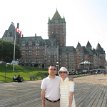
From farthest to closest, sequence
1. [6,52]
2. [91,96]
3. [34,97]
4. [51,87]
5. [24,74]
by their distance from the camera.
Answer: [6,52] < [24,74] < [91,96] < [34,97] < [51,87]

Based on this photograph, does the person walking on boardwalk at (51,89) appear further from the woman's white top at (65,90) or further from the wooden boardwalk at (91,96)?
the wooden boardwalk at (91,96)

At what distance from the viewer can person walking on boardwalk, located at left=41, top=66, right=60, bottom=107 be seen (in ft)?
28.7

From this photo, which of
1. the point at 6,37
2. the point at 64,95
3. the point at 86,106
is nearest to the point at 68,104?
the point at 64,95

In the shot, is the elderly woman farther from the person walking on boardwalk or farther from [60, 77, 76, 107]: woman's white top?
the person walking on boardwalk

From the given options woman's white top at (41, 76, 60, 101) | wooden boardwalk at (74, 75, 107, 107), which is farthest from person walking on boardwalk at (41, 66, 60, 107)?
wooden boardwalk at (74, 75, 107, 107)

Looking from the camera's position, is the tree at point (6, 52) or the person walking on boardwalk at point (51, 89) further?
the tree at point (6, 52)

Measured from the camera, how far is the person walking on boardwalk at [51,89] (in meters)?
8.73

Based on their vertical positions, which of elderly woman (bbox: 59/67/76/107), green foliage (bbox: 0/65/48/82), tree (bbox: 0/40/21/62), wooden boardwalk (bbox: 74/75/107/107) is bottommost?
wooden boardwalk (bbox: 74/75/107/107)

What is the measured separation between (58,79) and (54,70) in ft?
0.80

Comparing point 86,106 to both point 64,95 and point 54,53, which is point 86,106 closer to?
point 64,95

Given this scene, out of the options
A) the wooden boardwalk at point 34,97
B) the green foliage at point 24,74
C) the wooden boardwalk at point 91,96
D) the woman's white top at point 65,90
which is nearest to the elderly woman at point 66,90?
the woman's white top at point 65,90

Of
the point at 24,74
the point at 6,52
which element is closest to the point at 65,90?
the point at 24,74

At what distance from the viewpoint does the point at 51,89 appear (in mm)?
8828

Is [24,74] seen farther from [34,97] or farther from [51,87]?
[51,87]
